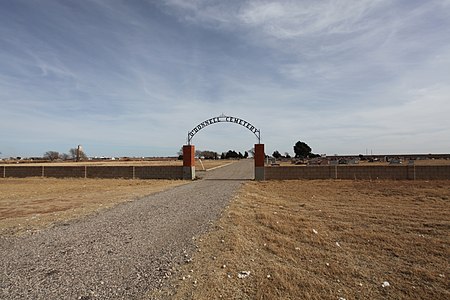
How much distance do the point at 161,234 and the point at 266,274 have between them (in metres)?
3.08

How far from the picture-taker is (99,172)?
28328mm

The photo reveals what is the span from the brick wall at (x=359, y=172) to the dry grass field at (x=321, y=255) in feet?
36.7

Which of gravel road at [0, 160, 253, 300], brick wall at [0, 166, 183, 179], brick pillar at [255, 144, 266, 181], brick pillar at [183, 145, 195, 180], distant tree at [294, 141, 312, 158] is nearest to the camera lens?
gravel road at [0, 160, 253, 300]

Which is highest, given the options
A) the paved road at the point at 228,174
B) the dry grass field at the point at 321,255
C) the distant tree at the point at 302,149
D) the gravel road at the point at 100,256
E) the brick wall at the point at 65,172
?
the distant tree at the point at 302,149

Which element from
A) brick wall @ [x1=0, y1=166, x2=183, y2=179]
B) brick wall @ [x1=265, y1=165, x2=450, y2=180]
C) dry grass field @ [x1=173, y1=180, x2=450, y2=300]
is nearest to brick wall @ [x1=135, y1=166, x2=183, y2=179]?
brick wall @ [x1=0, y1=166, x2=183, y2=179]

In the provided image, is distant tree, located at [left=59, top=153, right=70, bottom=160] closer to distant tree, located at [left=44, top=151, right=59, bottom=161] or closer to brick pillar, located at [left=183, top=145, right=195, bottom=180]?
distant tree, located at [left=44, top=151, right=59, bottom=161]

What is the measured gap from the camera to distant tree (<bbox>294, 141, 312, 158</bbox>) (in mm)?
89312

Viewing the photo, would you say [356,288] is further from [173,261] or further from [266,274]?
[173,261]

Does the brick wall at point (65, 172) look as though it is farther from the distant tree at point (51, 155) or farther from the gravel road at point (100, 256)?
the distant tree at point (51, 155)

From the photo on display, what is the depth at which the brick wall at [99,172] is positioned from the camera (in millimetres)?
26703

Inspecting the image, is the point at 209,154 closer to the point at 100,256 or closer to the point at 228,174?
the point at 228,174

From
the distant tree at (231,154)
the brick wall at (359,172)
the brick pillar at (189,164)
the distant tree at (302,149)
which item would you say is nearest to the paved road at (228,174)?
the brick pillar at (189,164)

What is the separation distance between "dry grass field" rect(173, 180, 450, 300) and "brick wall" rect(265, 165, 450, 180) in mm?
11180

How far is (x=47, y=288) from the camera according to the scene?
454cm
